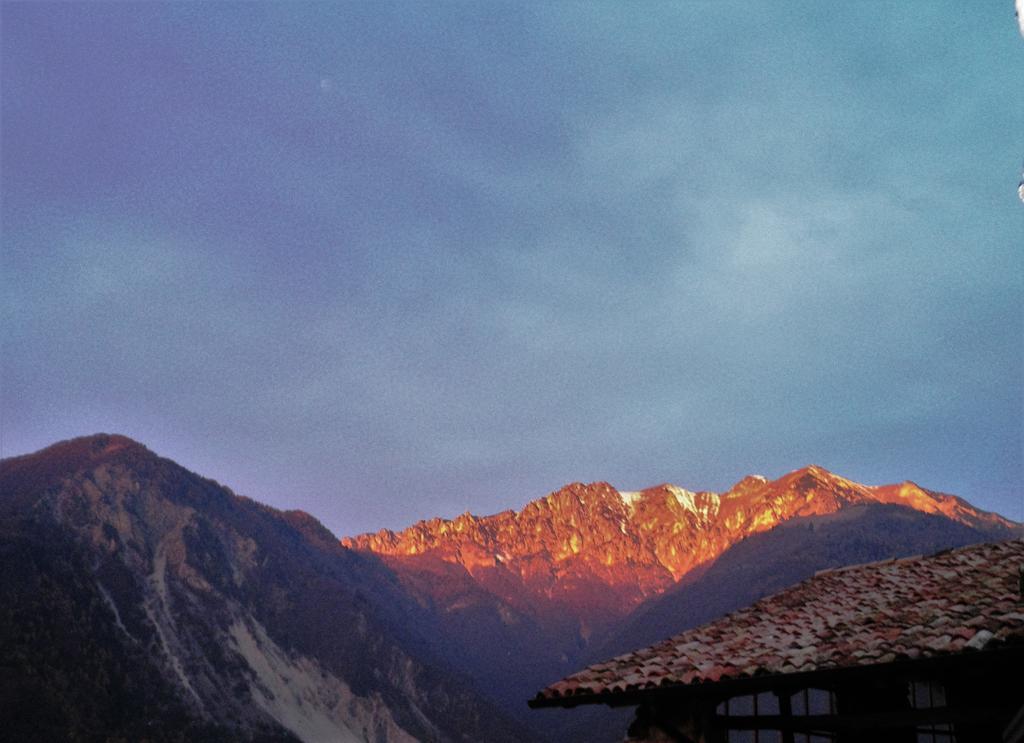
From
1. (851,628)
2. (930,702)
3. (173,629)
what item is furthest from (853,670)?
(173,629)

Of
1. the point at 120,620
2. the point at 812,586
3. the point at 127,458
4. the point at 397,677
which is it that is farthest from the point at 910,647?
the point at 127,458

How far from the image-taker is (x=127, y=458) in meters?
179

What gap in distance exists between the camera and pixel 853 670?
379 inches

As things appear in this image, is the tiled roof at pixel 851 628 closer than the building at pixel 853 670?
No

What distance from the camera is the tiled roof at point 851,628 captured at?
982 cm

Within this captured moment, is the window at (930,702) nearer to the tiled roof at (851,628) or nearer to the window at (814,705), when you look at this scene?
the tiled roof at (851,628)

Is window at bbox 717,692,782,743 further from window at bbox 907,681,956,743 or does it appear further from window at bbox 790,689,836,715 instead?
window at bbox 907,681,956,743

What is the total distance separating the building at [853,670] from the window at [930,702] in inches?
0.6

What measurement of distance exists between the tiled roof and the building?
0.02 m

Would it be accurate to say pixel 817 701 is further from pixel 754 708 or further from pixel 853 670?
pixel 853 670

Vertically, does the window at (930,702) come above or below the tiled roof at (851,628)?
below

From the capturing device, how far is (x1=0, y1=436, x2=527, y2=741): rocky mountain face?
344ft

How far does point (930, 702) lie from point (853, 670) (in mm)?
1879


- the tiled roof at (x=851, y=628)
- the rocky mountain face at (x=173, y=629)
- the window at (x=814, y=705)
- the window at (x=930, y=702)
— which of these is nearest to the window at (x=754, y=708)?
the window at (x=814, y=705)
